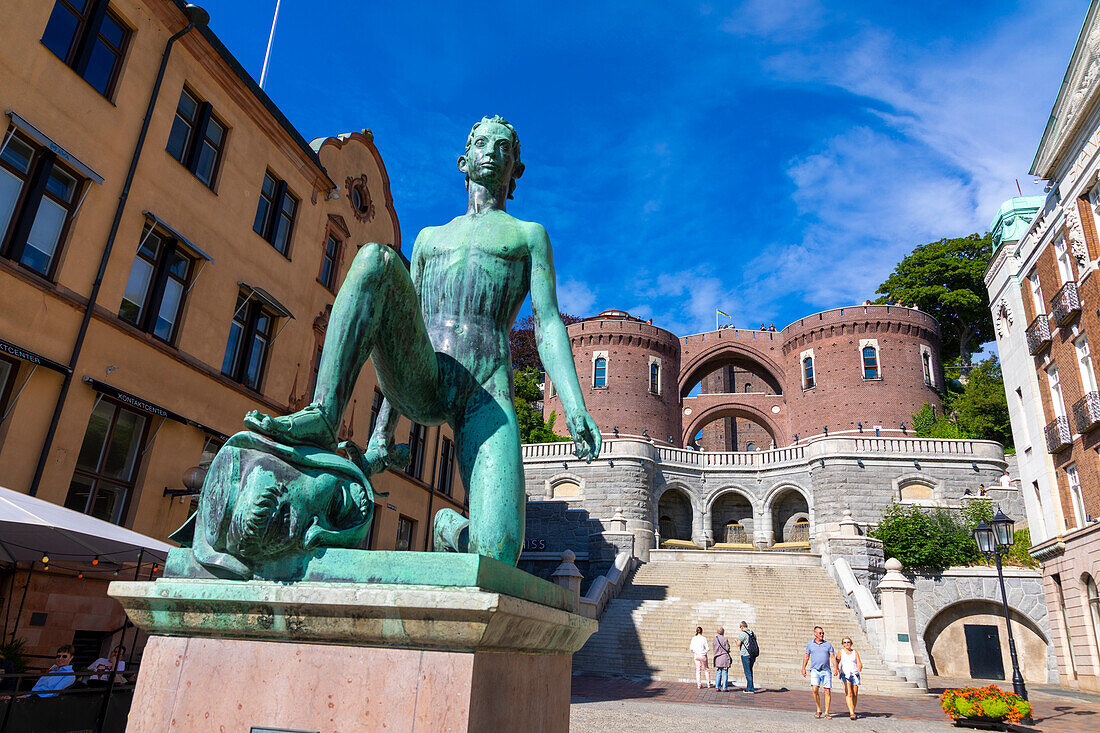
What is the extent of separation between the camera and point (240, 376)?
1374cm

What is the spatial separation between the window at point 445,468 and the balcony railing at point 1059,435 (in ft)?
62.0

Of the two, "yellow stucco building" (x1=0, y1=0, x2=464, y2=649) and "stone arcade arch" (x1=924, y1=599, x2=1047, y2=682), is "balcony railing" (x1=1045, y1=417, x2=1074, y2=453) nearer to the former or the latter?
"stone arcade arch" (x1=924, y1=599, x2=1047, y2=682)

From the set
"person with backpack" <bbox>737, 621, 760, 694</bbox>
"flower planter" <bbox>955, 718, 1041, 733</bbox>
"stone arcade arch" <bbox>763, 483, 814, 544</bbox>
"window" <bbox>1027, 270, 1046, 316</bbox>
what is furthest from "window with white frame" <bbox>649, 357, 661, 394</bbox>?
"flower planter" <bbox>955, 718, 1041, 733</bbox>

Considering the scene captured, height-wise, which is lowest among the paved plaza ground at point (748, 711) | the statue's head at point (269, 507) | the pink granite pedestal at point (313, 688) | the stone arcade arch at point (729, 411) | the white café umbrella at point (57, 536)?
the paved plaza ground at point (748, 711)

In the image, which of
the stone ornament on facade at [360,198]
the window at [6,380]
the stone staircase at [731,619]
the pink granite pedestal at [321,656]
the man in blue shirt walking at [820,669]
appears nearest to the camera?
the pink granite pedestal at [321,656]

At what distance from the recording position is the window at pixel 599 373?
151 feet

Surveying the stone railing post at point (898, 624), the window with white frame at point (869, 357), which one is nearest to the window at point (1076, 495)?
the stone railing post at point (898, 624)

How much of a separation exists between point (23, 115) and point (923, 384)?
45.4m

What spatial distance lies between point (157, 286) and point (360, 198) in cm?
809

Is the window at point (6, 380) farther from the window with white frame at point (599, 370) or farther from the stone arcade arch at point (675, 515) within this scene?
the window with white frame at point (599, 370)

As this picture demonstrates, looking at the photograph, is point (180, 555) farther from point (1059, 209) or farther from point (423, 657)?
point (1059, 209)

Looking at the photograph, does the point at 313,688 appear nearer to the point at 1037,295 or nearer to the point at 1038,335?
the point at 1038,335

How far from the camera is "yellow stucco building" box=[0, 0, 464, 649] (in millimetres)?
9258

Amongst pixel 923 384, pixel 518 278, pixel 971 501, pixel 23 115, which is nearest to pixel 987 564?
pixel 971 501
